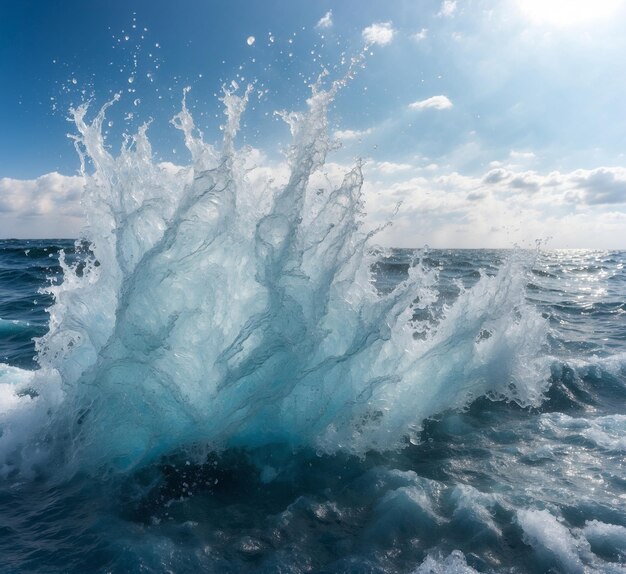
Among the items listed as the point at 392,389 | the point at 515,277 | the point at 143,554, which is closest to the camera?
the point at 143,554

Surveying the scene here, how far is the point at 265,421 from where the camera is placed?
229 inches

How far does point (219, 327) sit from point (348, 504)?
2650mm

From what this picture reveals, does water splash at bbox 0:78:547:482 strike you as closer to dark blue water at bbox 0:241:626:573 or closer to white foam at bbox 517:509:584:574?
dark blue water at bbox 0:241:626:573

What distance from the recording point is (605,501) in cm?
473

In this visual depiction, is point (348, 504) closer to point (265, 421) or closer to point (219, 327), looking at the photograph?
point (265, 421)

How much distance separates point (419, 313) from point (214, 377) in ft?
34.5

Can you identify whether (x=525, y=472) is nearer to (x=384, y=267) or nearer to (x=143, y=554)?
(x=143, y=554)

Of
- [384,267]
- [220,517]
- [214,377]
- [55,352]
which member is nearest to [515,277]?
[214,377]

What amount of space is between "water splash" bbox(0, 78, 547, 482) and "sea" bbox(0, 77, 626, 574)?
0.09 feet

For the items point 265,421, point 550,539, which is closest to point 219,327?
point 265,421

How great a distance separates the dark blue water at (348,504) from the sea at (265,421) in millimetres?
22

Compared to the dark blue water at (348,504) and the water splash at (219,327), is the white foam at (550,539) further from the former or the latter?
the water splash at (219,327)

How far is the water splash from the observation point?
5.30 meters

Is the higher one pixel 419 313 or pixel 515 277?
pixel 515 277
